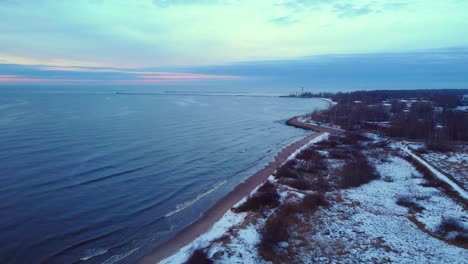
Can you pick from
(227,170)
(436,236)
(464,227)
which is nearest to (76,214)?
(227,170)

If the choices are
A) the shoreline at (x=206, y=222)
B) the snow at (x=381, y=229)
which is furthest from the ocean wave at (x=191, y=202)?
the snow at (x=381, y=229)

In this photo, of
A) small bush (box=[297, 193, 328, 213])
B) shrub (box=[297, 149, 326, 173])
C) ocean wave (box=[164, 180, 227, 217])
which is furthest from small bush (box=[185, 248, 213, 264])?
shrub (box=[297, 149, 326, 173])

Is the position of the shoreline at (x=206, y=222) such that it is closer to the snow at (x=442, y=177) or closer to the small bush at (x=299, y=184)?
the small bush at (x=299, y=184)

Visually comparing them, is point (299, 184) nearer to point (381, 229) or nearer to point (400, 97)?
point (381, 229)

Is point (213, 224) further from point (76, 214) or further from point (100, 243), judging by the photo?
point (76, 214)

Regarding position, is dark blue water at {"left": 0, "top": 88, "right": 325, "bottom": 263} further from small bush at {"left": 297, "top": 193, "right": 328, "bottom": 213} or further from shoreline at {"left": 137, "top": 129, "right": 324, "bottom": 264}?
small bush at {"left": 297, "top": 193, "right": 328, "bottom": 213}

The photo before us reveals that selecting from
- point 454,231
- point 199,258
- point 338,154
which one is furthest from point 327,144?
point 199,258
